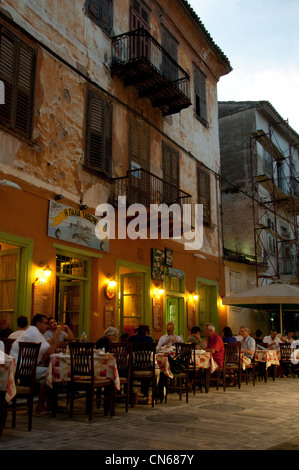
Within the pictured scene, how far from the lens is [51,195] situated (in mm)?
10000

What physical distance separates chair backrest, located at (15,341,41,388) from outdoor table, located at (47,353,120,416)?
61 centimetres

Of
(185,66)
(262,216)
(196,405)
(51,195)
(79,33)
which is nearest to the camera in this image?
(196,405)

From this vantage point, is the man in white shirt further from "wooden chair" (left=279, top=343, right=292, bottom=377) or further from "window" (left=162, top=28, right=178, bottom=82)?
"window" (left=162, top=28, right=178, bottom=82)

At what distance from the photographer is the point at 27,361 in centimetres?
601

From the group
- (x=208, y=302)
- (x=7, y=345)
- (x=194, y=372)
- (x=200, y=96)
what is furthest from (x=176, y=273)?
(x=7, y=345)

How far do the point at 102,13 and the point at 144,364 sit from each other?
929 centimetres

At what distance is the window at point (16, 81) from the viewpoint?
30.5ft

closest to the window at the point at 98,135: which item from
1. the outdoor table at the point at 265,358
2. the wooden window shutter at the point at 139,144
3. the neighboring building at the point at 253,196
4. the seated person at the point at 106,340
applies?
the wooden window shutter at the point at 139,144

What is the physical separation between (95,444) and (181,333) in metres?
10.1

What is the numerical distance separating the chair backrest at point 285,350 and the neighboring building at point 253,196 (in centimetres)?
602

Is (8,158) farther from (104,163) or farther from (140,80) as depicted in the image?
(140,80)

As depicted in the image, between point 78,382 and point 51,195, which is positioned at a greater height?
point 51,195

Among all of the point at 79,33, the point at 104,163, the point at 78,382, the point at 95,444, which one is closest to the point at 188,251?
the point at 104,163

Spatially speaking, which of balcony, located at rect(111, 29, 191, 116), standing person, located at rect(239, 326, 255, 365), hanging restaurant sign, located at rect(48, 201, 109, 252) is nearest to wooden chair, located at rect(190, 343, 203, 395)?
standing person, located at rect(239, 326, 255, 365)
